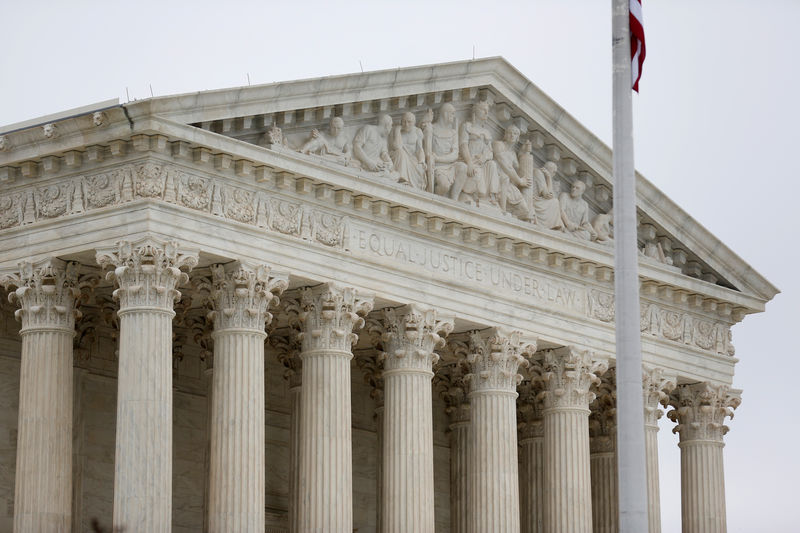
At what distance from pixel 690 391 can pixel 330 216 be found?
52.7 ft

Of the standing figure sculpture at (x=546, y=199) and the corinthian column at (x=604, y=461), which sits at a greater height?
the standing figure sculpture at (x=546, y=199)

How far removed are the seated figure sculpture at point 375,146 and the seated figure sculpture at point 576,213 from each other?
23.0 ft

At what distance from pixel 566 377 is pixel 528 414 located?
5643 millimetres

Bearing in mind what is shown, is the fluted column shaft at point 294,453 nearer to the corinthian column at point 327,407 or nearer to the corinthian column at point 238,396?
the corinthian column at point 327,407

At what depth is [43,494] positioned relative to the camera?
4375cm

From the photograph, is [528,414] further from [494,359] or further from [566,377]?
[494,359]

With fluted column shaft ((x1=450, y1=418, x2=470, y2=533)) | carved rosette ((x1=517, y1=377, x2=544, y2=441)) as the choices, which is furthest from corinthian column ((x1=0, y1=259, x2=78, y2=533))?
carved rosette ((x1=517, y1=377, x2=544, y2=441))

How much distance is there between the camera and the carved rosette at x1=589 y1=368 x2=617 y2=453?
59.0 metres

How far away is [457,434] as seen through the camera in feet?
191

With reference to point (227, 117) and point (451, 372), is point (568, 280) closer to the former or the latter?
point (451, 372)

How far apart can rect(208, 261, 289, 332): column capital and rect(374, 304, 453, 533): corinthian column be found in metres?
5.03

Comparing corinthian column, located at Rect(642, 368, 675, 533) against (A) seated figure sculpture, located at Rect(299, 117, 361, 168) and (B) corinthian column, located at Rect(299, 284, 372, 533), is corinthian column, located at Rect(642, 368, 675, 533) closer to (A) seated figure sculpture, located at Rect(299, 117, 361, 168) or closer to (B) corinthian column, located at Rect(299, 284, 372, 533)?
(B) corinthian column, located at Rect(299, 284, 372, 533)

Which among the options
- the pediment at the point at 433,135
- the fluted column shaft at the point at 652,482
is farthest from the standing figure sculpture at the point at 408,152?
the fluted column shaft at the point at 652,482

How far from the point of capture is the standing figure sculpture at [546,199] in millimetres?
53594
